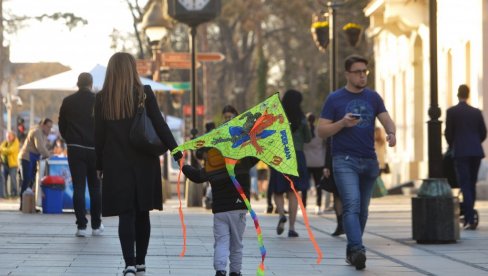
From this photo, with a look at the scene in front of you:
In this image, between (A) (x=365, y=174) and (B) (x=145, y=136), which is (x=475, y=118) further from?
(B) (x=145, y=136)

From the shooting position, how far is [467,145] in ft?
59.8

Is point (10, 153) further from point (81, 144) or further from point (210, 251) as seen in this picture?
point (210, 251)

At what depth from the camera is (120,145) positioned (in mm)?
11062

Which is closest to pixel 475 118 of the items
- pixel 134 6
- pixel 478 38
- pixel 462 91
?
pixel 462 91

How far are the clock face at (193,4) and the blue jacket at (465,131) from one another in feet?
33.8

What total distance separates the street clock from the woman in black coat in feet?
55.7

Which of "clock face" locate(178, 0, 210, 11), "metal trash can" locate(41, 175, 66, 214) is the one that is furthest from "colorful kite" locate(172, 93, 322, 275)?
"clock face" locate(178, 0, 210, 11)

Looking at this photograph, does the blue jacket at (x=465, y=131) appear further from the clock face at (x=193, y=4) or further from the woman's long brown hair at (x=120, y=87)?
the clock face at (x=193, y=4)

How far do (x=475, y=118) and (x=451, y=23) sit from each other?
1687 cm

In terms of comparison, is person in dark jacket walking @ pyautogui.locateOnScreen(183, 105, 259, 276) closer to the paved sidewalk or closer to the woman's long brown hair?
the woman's long brown hair

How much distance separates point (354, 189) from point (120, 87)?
2765mm

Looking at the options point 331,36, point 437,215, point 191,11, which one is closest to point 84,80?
point 437,215

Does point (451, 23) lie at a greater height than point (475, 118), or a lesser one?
greater

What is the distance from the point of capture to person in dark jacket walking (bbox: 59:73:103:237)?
16547 millimetres
